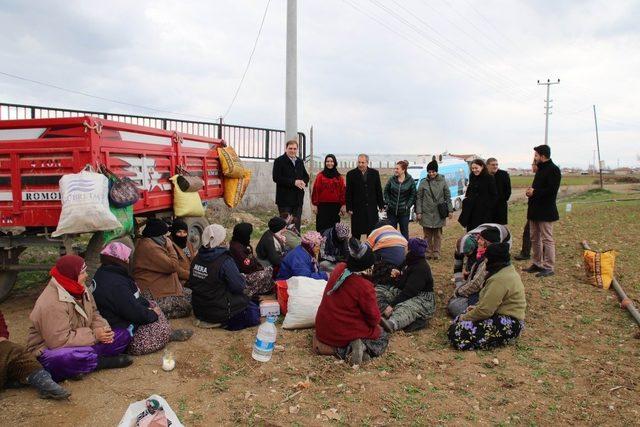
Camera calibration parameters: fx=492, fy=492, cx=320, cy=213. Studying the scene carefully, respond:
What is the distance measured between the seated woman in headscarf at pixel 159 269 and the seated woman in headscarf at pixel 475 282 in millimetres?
3185

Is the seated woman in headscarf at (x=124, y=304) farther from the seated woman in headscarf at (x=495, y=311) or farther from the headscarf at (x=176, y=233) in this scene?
Answer: the seated woman in headscarf at (x=495, y=311)

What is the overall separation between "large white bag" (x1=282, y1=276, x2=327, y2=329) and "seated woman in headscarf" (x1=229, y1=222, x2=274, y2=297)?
0.71 m

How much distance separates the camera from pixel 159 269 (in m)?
Answer: 5.52

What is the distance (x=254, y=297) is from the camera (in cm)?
614

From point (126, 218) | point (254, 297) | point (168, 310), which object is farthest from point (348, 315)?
point (126, 218)

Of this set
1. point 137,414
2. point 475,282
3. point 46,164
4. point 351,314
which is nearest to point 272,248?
point 351,314

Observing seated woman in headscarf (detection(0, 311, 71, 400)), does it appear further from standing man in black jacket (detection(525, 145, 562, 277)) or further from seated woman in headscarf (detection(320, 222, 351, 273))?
standing man in black jacket (detection(525, 145, 562, 277))

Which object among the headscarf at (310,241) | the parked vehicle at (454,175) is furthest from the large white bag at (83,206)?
the parked vehicle at (454,175)

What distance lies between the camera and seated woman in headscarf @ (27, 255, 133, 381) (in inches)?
155

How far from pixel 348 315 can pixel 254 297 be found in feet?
6.27

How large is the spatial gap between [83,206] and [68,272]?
42.6 inches

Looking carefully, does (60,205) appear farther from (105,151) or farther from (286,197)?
(286,197)

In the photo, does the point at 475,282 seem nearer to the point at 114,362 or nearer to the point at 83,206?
the point at 114,362

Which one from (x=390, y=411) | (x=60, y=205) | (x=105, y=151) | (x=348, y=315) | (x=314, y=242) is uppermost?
(x=105, y=151)
